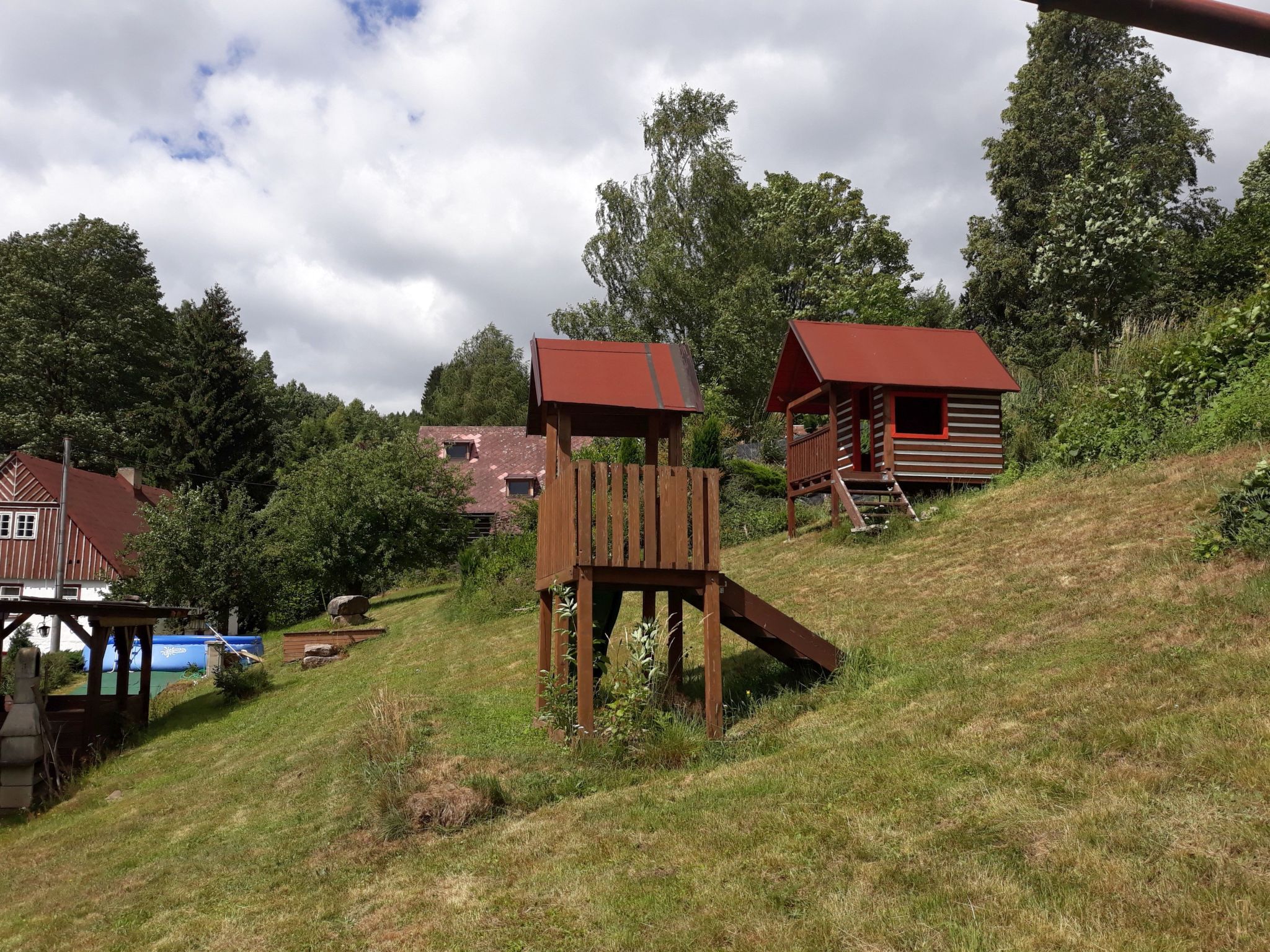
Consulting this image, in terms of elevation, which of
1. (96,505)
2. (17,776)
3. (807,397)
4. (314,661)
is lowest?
(17,776)

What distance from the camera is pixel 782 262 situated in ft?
159

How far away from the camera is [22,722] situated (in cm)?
1564

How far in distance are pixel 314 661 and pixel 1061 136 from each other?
37610mm

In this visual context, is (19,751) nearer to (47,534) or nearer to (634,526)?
(634,526)

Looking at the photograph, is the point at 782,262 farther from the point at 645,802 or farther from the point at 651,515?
the point at 645,802

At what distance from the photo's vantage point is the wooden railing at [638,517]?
10.9m

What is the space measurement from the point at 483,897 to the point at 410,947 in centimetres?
75

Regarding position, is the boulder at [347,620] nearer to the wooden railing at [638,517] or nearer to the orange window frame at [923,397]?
the orange window frame at [923,397]

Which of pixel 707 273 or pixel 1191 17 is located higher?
pixel 707 273

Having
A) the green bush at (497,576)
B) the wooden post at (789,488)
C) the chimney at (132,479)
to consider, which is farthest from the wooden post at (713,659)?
the chimney at (132,479)

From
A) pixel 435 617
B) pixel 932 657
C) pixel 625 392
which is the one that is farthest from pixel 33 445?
pixel 932 657

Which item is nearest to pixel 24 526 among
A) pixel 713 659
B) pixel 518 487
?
pixel 518 487

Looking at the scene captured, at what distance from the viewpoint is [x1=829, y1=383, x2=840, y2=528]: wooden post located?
2295 cm

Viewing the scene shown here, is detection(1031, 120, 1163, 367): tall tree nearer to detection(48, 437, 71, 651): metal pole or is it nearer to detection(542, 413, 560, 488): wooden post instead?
detection(542, 413, 560, 488): wooden post
